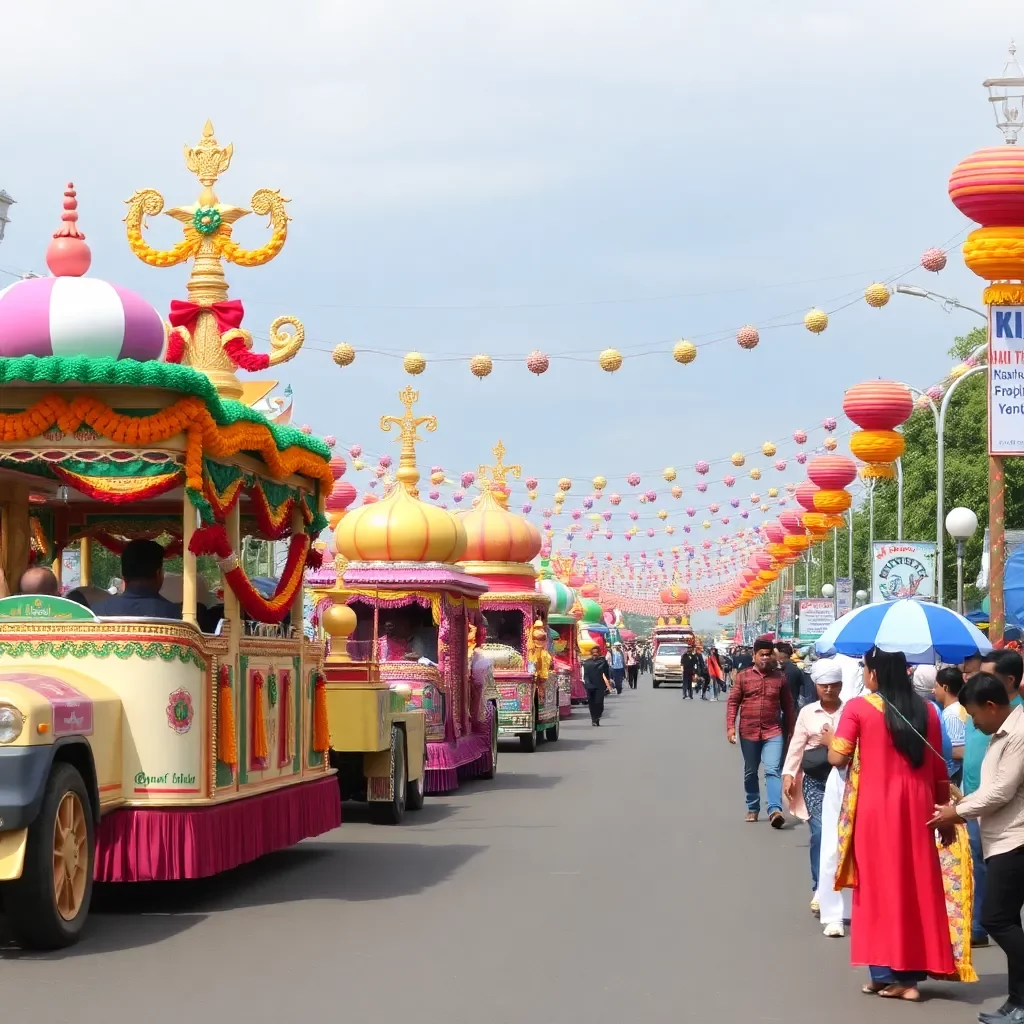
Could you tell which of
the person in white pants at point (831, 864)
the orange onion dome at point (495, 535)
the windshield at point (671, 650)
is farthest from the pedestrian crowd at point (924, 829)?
the windshield at point (671, 650)

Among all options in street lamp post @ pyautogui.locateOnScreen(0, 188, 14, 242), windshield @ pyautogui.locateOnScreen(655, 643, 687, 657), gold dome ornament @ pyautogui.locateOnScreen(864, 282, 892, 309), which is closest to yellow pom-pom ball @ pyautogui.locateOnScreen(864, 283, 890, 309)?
gold dome ornament @ pyautogui.locateOnScreen(864, 282, 892, 309)

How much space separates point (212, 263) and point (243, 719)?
3.83 m

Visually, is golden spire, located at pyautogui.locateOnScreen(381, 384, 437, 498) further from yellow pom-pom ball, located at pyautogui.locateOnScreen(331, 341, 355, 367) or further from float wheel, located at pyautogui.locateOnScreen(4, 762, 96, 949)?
float wheel, located at pyautogui.locateOnScreen(4, 762, 96, 949)

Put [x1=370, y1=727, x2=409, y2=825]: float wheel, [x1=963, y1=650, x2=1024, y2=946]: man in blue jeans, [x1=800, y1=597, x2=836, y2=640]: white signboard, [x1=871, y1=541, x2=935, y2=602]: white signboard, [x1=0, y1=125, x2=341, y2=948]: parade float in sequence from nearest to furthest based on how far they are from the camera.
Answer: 1. [x1=963, y1=650, x2=1024, y2=946]: man in blue jeans
2. [x1=0, y1=125, x2=341, y2=948]: parade float
3. [x1=370, y1=727, x2=409, y2=825]: float wheel
4. [x1=871, y1=541, x2=935, y2=602]: white signboard
5. [x1=800, y1=597, x2=836, y2=640]: white signboard

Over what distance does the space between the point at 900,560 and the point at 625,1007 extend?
20572 mm

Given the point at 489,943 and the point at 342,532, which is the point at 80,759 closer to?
the point at 489,943

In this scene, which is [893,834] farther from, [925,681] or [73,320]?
[925,681]

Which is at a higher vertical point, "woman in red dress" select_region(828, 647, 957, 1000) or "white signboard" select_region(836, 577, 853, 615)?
"white signboard" select_region(836, 577, 853, 615)

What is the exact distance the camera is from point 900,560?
28594mm

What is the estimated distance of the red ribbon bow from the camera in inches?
544

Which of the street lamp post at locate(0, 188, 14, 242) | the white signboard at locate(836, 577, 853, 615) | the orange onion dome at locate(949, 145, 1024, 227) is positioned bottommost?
the white signboard at locate(836, 577, 853, 615)

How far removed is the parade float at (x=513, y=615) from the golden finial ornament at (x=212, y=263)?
16.2 meters

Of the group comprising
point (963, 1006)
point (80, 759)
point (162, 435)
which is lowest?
point (963, 1006)

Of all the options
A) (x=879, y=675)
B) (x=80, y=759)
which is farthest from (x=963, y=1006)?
(x=80, y=759)
